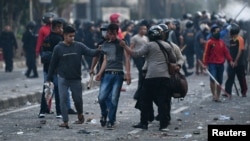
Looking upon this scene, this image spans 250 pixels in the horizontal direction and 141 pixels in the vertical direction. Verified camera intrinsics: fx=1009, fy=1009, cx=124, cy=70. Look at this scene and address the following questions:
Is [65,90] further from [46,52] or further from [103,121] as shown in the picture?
[46,52]

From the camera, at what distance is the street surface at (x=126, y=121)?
1486 cm

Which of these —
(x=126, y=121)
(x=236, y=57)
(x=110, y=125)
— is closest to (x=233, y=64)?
(x=236, y=57)

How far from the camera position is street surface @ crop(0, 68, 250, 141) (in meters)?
14.9

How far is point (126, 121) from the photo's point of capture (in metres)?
17.0

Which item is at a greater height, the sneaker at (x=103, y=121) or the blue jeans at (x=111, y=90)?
the blue jeans at (x=111, y=90)

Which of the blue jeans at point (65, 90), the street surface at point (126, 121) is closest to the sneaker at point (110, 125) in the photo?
the street surface at point (126, 121)

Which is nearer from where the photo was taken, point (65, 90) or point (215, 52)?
point (65, 90)

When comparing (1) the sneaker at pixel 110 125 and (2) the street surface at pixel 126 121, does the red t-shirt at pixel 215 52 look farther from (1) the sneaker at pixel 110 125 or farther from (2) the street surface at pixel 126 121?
(1) the sneaker at pixel 110 125

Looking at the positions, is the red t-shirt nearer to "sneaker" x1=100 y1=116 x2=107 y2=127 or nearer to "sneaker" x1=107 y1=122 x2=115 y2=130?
"sneaker" x1=100 y1=116 x2=107 y2=127

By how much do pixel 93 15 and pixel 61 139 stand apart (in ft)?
157

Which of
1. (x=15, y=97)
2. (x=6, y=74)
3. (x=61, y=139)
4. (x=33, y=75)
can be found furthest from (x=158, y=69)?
(x=6, y=74)

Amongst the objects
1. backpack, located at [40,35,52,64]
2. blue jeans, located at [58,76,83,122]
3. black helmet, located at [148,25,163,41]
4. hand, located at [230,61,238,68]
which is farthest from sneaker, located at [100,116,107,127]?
hand, located at [230,61,238,68]

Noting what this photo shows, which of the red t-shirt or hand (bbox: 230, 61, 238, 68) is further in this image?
hand (bbox: 230, 61, 238, 68)

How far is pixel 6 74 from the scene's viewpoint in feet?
109
